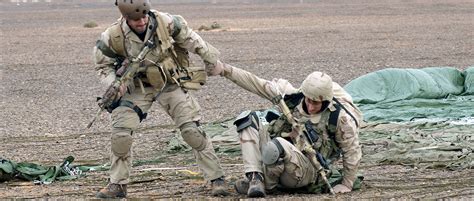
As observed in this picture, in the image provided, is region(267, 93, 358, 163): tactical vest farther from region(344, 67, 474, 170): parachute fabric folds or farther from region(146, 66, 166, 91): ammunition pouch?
region(344, 67, 474, 170): parachute fabric folds

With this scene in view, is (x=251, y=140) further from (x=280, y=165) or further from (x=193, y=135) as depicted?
(x=193, y=135)

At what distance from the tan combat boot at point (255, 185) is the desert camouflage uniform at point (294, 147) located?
0.12 ft

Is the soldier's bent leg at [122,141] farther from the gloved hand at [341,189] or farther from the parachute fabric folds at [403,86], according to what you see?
the parachute fabric folds at [403,86]

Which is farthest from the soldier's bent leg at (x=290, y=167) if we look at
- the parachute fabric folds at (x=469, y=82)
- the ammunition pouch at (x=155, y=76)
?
the parachute fabric folds at (x=469, y=82)

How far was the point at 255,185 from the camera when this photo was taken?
676 cm

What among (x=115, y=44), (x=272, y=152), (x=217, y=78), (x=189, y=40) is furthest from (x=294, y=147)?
(x=217, y=78)

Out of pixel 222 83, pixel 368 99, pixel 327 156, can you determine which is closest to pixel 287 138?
pixel 327 156

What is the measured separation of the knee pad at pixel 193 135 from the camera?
7031 millimetres

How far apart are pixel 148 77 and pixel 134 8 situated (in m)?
0.53

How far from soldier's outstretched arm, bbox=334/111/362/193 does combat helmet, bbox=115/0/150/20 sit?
157 cm

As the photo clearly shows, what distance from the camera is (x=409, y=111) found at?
35.3ft

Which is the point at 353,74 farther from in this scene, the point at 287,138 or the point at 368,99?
the point at 287,138

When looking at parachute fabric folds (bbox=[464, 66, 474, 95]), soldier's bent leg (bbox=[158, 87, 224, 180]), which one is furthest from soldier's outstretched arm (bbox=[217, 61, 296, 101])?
parachute fabric folds (bbox=[464, 66, 474, 95])

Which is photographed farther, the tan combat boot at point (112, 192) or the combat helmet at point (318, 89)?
the tan combat boot at point (112, 192)
